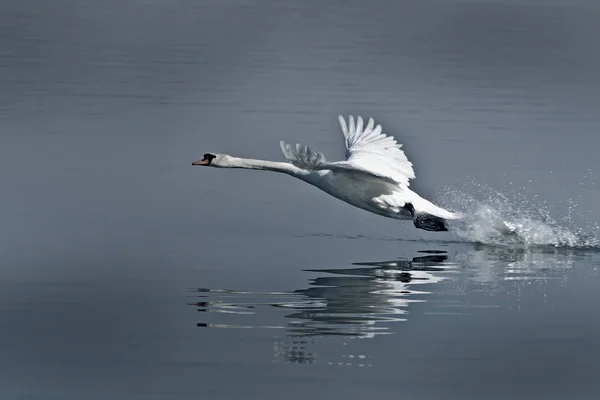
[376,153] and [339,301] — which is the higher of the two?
[376,153]

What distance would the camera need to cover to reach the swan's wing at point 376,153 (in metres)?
17.1

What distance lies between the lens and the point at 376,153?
58.1 ft

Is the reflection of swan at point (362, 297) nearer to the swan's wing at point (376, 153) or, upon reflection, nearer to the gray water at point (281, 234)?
the gray water at point (281, 234)

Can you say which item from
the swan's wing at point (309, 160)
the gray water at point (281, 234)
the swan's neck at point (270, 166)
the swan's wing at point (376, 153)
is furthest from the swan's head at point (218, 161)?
the swan's wing at point (309, 160)

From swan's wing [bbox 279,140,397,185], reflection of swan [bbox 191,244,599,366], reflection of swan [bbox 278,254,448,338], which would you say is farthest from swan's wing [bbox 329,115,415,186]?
reflection of swan [bbox 278,254,448,338]

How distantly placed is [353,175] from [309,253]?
1.30 meters

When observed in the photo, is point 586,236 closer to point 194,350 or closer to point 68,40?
point 194,350

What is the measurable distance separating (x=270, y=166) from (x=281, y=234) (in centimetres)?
85

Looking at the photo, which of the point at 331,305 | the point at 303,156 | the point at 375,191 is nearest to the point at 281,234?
the point at 375,191

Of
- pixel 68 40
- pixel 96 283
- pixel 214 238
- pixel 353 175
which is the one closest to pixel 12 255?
pixel 96 283

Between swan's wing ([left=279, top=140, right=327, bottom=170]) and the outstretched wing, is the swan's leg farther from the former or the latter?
swan's wing ([left=279, top=140, right=327, bottom=170])

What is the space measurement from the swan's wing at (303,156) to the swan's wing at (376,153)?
1.51m

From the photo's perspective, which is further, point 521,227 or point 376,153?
point 376,153

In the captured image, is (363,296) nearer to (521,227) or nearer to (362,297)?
(362,297)
